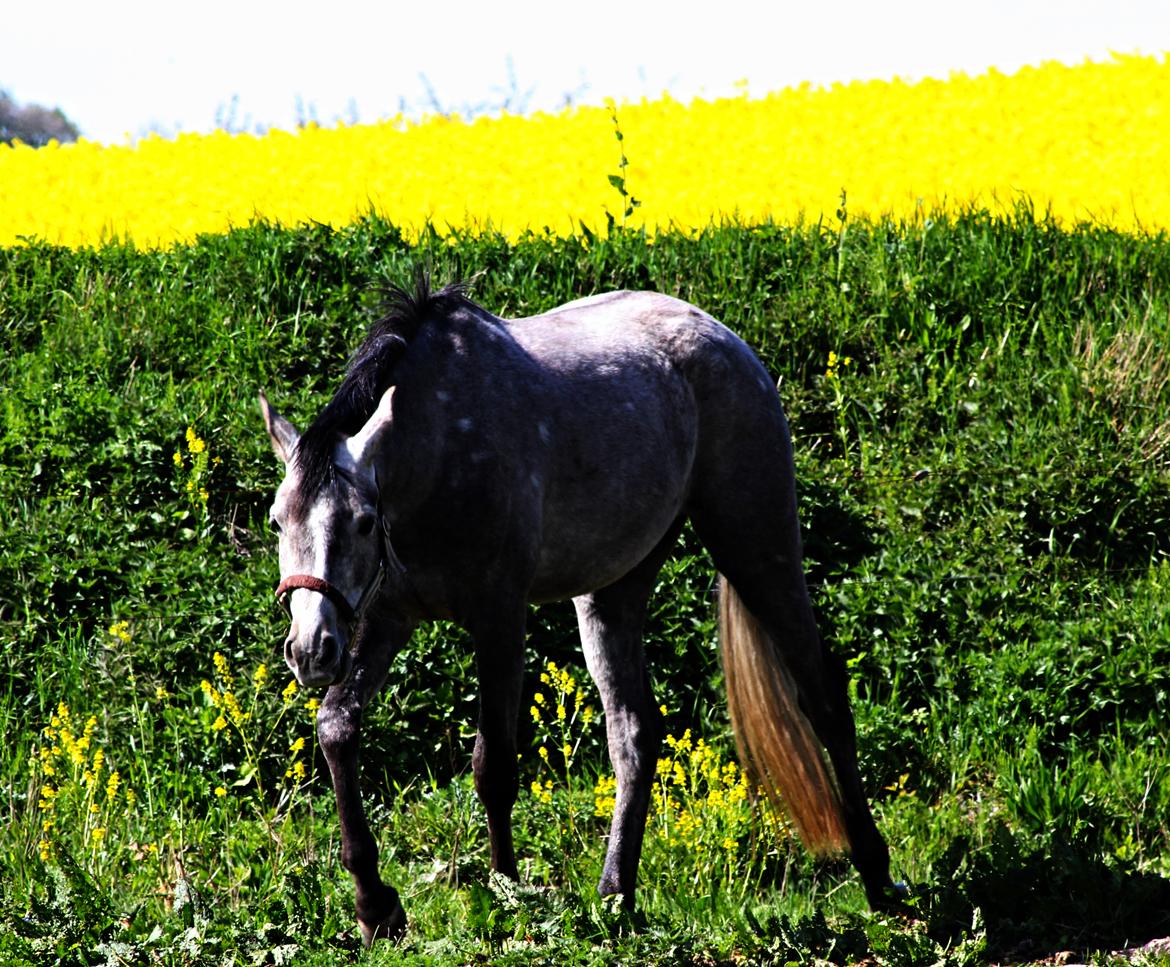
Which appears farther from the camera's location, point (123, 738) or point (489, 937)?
point (123, 738)

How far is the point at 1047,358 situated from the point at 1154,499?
4.61 feet

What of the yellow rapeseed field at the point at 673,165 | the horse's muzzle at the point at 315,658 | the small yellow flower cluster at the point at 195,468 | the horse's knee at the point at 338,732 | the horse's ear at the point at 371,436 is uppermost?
the yellow rapeseed field at the point at 673,165

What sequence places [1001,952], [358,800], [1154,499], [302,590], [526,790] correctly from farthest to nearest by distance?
[1154,499]
[526,790]
[1001,952]
[358,800]
[302,590]

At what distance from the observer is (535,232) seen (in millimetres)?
10016

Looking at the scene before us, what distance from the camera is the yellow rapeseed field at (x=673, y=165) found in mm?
10633

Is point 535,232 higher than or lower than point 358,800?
higher

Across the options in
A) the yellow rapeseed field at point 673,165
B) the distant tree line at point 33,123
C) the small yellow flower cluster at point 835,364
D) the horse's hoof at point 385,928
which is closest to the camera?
the horse's hoof at point 385,928

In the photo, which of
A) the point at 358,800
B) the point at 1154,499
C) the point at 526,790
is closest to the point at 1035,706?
the point at 1154,499

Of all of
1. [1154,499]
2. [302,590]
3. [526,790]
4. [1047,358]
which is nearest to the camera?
[302,590]

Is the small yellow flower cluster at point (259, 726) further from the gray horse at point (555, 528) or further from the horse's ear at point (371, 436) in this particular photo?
the horse's ear at point (371, 436)

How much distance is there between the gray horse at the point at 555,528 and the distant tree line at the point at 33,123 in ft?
101

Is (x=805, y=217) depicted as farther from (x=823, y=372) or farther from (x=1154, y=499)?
(x=1154, y=499)

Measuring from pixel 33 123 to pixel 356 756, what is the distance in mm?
34774

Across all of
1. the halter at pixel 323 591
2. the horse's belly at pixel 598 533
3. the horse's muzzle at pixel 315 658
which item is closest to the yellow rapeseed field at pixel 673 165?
the horse's belly at pixel 598 533
